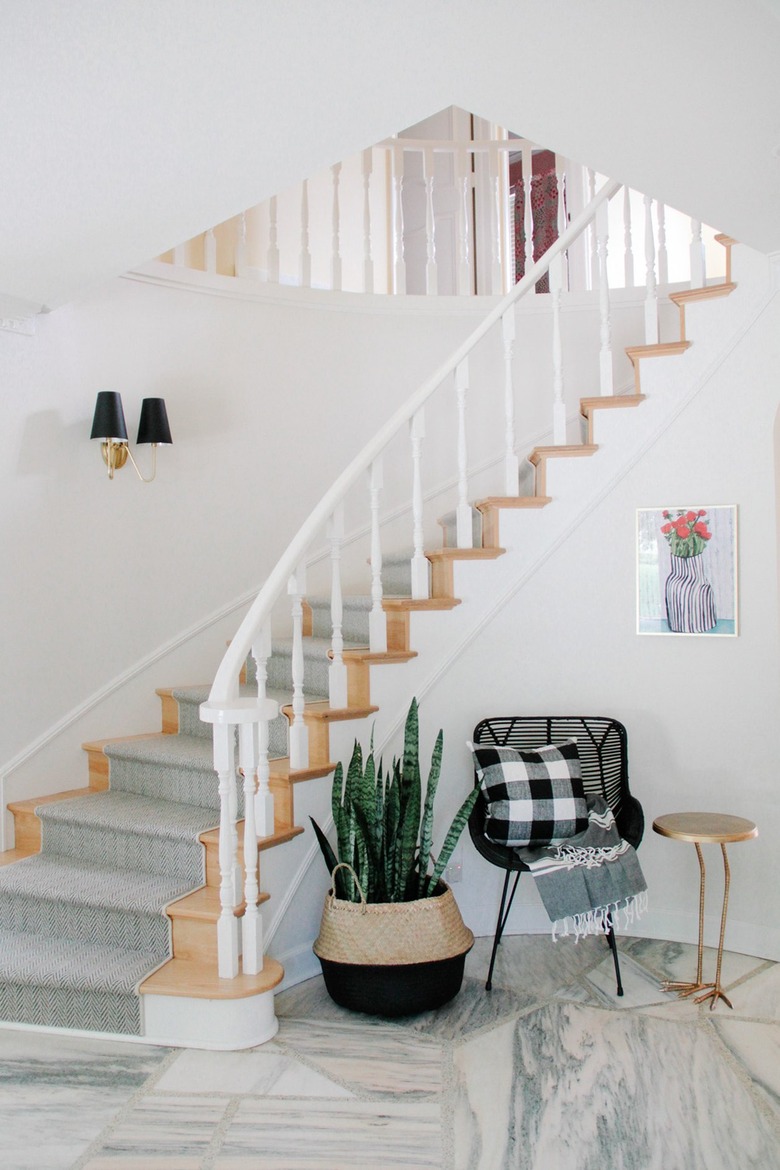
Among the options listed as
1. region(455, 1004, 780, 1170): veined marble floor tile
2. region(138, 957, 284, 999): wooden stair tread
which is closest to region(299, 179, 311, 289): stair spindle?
region(138, 957, 284, 999): wooden stair tread

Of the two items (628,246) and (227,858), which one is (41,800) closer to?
(227,858)

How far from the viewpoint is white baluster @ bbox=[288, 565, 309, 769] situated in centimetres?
310

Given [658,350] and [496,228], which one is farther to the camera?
[496,228]

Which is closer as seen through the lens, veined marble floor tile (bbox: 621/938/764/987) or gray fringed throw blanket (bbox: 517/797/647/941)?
gray fringed throw blanket (bbox: 517/797/647/941)

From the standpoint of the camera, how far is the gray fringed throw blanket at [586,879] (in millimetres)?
2910

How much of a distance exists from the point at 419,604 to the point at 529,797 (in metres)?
0.86

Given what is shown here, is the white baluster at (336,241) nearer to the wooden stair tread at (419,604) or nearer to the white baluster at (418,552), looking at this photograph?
the white baluster at (418,552)

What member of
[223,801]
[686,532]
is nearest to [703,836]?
[686,532]

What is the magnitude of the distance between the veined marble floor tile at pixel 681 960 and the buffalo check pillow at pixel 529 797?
0.61 metres

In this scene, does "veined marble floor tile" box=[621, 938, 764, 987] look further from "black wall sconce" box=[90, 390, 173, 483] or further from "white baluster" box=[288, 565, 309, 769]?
"black wall sconce" box=[90, 390, 173, 483]

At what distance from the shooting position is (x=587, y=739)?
344cm

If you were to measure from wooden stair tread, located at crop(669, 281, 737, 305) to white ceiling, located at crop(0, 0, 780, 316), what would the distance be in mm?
514

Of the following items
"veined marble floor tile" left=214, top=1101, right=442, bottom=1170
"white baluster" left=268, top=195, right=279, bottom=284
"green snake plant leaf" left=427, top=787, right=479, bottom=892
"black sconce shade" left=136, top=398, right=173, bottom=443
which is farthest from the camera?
"white baluster" left=268, top=195, right=279, bottom=284

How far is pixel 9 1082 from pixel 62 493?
217 cm
